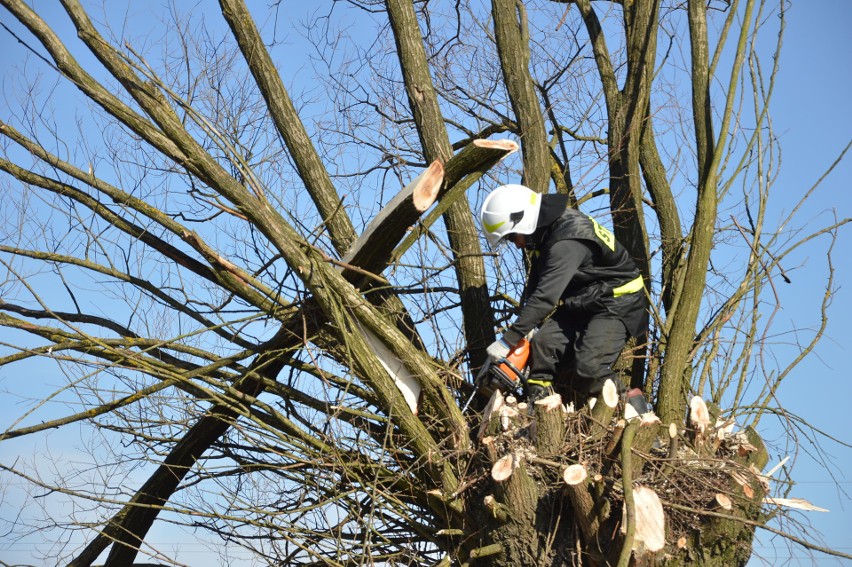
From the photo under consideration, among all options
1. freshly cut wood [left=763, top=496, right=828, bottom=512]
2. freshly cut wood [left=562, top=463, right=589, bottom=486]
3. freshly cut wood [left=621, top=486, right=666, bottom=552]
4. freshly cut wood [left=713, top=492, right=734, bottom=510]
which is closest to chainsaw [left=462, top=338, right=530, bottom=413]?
freshly cut wood [left=562, top=463, right=589, bottom=486]

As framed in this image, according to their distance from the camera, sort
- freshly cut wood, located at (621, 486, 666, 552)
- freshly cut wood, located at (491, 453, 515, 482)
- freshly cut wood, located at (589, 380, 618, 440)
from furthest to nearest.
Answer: freshly cut wood, located at (589, 380, 618, 440)
freshly cut wood, located at (491, 453, 515, 482)
freshly cut wood, located at (621, 486, 666, 552)

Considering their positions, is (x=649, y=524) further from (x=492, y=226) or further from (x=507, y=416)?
(x=492, y=226)

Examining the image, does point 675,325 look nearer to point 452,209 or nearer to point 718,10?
point 452,209

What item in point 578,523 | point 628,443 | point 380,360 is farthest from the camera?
point 380,360

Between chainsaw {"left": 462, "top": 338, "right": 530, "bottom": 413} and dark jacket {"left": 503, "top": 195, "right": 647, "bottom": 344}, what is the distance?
0.14 meters

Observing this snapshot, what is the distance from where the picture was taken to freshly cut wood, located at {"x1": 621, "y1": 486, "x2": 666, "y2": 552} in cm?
427

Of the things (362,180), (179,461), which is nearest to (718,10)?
(362,180)

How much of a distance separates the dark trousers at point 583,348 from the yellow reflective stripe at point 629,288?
16 cm

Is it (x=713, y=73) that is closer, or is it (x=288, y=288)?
(x=288, y=288)

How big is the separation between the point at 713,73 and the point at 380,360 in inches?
119

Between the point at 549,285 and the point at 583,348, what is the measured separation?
0.47 metres

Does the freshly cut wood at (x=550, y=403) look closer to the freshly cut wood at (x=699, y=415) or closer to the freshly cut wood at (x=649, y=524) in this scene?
the freshly cut wood at (x=649, y=524)

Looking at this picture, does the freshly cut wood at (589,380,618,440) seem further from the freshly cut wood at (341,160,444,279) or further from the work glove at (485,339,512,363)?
the freshly cut wood at (341,160,444,279)

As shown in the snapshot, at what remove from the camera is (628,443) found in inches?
165
